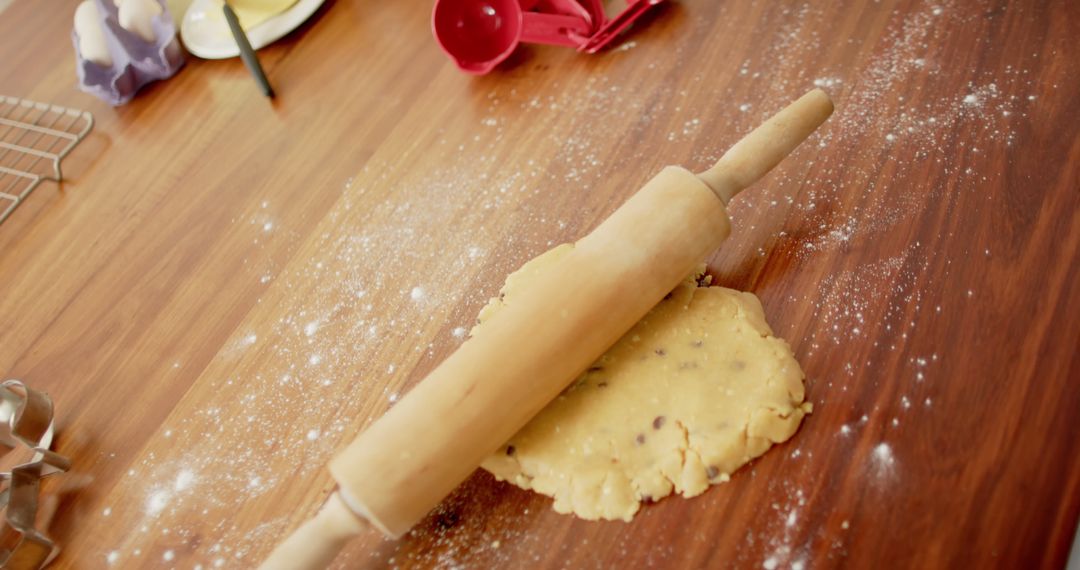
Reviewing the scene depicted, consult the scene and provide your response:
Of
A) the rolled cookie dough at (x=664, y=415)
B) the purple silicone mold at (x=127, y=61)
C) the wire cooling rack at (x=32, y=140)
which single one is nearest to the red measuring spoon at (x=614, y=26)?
the rolled cookie dough at (x=664, y=415)

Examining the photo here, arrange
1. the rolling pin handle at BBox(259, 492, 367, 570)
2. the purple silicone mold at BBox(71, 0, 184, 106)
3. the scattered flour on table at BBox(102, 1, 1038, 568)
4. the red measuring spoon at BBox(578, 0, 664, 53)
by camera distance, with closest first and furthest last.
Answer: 1. the rolling pin handle at BBox(259, 492, 367, 570)
2. the scattered flour on table at BBox(102, 1, 1038, 568)
3. the red measuring spoon at BBox(578, 0, 664, 53)
4. the purple silicone mold at BBox(71, 0, 184, 106)

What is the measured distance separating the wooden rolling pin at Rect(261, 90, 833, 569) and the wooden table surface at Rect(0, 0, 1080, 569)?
0.04 meters

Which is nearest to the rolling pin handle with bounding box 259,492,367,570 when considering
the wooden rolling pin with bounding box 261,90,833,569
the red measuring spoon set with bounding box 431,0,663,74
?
the wooden rolling pin with bounding box 261,90,833,569

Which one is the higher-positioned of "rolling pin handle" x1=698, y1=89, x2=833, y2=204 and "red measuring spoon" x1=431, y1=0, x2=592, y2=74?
"red measuring spoon" x1=431, y1=0, x2=592, y2=74

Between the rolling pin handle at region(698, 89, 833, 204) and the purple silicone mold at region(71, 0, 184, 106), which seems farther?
the purple silicone mold at region(71, 0, 184, 106)

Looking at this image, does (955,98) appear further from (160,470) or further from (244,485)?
(160,470)

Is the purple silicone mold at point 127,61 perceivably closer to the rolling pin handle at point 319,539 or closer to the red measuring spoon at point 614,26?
the red measuring spoon at point 614,26

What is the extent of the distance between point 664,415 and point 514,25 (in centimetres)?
→ 73

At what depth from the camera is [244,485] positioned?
930 mm

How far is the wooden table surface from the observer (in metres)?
0.79

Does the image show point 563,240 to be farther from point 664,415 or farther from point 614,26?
point 614,26

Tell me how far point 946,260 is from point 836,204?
5.7 inches

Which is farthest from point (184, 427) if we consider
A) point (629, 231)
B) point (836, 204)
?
point (836, 204)

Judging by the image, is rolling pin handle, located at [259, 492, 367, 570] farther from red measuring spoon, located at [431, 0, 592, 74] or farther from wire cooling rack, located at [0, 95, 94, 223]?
wire cooling rack, located at [0, 95, 94, 223]
